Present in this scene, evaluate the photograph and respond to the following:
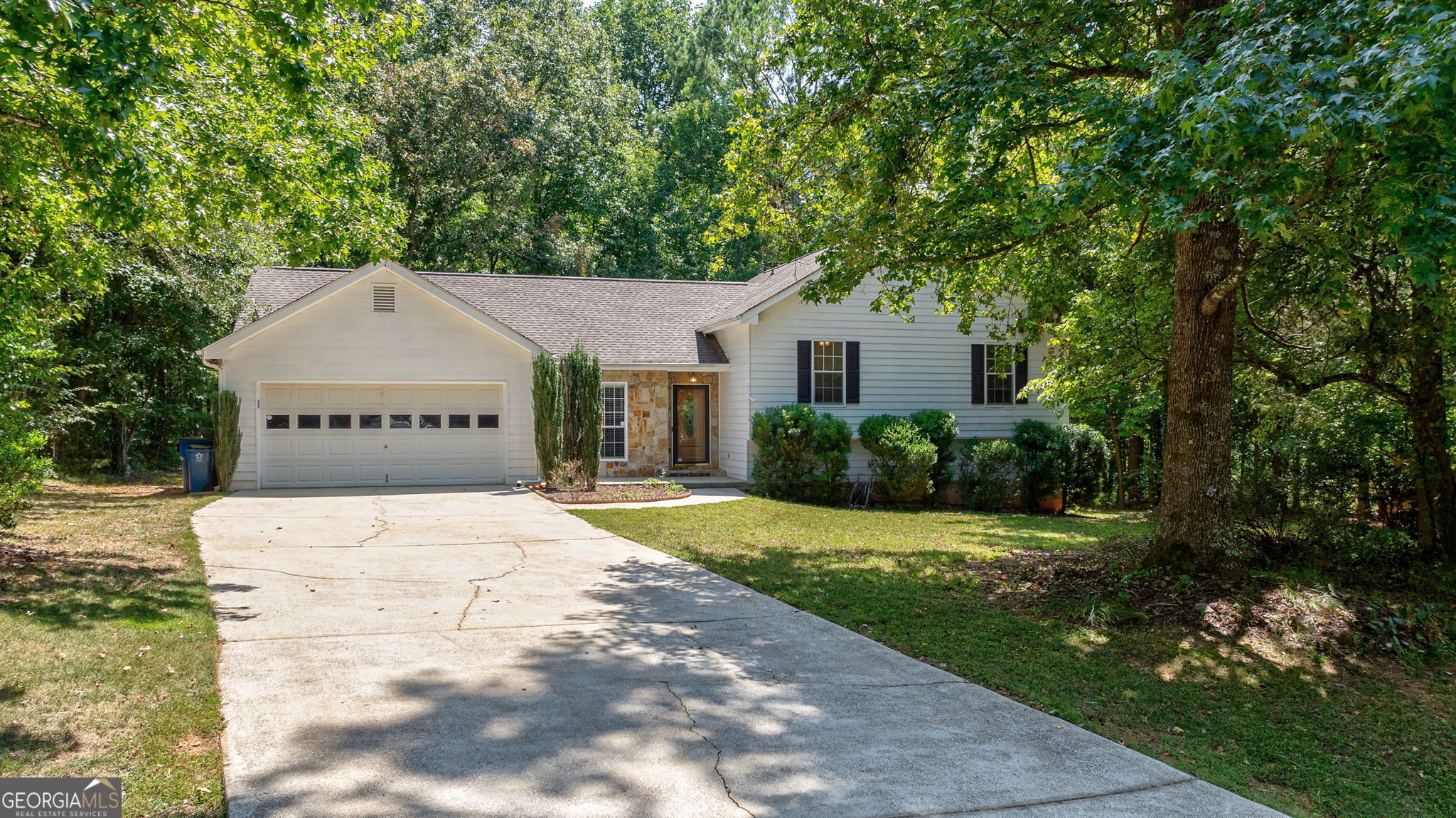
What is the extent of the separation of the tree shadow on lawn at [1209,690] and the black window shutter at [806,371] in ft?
33.1

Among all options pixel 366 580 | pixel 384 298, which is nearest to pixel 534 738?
pixel 366 580

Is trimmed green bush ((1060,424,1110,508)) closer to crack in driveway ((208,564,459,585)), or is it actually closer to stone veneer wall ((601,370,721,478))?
stone veneer wall ((601,370,721,478))

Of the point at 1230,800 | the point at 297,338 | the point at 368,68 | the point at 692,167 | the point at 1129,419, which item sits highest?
the point at 692,167

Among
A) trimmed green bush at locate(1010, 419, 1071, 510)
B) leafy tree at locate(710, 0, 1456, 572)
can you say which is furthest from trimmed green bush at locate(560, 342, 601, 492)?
trimmed green bush at locate(1010, 419, 1071, 510)

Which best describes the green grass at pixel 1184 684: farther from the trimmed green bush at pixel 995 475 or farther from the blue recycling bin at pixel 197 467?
the blue recycling bin at pixel 197 467

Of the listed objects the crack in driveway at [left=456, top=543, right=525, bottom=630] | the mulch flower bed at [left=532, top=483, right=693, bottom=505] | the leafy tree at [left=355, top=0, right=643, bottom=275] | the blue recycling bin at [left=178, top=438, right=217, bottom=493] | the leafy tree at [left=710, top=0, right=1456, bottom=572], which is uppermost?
the leafy tree at [left=355, top=0, right=643, bottom=275]

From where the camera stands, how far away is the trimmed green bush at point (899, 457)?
57.0 ft

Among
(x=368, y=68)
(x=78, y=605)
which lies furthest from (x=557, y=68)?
(x=78, y=605)

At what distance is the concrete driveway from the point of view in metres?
3.95

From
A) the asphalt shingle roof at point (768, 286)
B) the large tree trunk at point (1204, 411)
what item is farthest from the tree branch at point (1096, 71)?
the asphalt shingle roof at point (768, 286)

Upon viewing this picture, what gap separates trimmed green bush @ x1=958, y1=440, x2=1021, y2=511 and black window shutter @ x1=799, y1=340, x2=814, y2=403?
359 centimetres

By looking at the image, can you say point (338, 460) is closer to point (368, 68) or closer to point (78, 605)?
point (368, 68)

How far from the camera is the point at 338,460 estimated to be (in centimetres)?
1806

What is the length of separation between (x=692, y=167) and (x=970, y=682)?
32.3m
